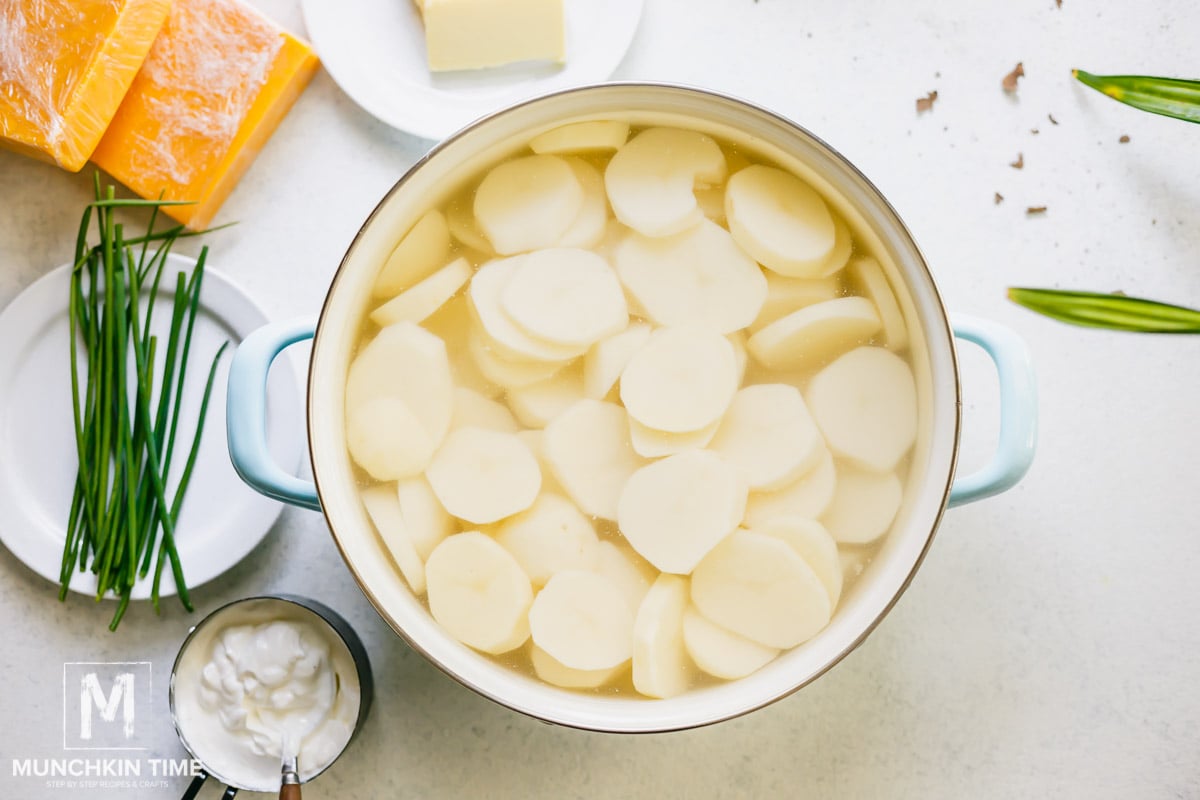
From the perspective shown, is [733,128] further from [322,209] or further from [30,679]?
[30,679]

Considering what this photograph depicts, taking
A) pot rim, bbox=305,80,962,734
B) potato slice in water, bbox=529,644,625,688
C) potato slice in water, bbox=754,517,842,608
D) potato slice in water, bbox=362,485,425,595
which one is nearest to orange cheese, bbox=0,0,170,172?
pot rim, bbox=305,80,962,734

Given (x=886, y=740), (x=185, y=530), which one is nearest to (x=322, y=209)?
(x=185, y=530)

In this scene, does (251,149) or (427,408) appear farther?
(251,149)

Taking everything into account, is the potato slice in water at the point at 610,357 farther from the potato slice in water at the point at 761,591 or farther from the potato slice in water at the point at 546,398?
the potato slice in water at the point at 761,591


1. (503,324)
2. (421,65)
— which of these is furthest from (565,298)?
(421,65)

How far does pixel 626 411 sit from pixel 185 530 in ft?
1.85

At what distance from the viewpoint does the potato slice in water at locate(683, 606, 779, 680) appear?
0.82m

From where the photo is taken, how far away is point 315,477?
2.54 ft

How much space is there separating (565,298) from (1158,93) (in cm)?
66

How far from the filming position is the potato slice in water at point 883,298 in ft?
2.72

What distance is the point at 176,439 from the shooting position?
40.3 inches

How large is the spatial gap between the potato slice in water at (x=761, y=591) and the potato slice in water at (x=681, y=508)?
0.07 feet

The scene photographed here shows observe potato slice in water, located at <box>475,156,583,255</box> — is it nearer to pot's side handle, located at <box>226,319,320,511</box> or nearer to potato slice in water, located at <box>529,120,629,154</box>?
potato slice in water, located at <box>529,120,629,154</box>

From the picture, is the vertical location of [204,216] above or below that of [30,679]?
above
